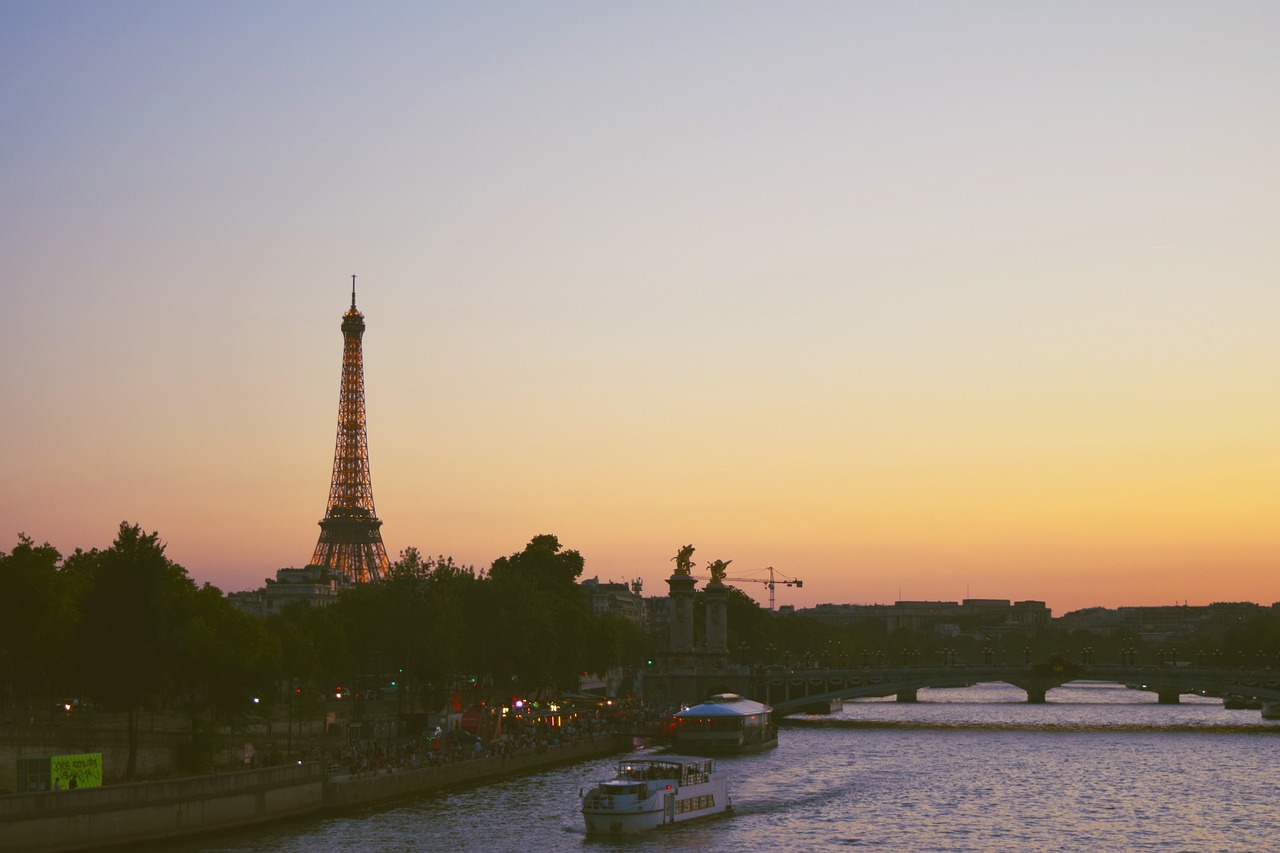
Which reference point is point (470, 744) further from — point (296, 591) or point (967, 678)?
point (296, 591)

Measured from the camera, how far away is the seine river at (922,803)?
54562mm

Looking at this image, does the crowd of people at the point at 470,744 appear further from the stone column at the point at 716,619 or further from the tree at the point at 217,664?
the stone column at the point at 716,619

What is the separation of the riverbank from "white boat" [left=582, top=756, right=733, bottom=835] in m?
8.22

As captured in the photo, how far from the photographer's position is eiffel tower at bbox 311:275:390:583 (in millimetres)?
156500

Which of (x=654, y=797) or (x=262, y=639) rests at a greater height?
(x=262, y=639)

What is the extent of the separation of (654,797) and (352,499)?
106418mm

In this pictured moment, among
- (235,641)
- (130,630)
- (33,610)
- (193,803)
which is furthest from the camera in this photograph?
(235,641)

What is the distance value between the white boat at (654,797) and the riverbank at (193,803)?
324 inches

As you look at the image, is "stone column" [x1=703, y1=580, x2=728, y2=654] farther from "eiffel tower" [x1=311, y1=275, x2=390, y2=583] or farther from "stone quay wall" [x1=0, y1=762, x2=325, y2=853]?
"stone quay wall" [x1=0, y1=762, x2=325, y2=853]

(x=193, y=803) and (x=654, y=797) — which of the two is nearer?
(x=193, y=803)

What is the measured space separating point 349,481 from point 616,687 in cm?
3365

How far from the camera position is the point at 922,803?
66.6 m

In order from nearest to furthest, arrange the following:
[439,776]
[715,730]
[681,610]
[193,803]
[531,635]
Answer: [193,803]
[439,776]
[715,730]
[531,635]
[681,610]

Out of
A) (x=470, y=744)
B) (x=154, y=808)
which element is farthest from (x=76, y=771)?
(x=470, y=744)
